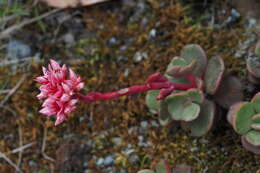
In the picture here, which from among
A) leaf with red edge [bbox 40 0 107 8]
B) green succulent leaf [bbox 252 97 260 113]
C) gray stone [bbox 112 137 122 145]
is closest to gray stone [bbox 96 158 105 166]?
gray stone [bbox 112 137 122 145]

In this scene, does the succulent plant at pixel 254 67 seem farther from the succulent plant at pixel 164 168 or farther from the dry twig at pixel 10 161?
the dry twig at pixel 10 161

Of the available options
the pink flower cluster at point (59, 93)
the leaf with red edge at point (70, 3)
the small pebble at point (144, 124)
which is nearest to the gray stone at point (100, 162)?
the small pebble at point (144, 124)

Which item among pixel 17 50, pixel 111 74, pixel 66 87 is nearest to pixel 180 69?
pixel 66 87

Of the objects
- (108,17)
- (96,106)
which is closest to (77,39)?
(108,17)

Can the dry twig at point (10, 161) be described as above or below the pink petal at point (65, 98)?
below

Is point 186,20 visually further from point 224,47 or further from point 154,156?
point 154,156

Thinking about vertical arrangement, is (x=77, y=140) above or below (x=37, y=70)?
below
